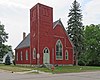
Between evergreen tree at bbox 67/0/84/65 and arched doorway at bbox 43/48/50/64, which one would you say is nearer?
arched doorway at bbox 43/48/50/64

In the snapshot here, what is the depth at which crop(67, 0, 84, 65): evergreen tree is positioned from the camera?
50.3m

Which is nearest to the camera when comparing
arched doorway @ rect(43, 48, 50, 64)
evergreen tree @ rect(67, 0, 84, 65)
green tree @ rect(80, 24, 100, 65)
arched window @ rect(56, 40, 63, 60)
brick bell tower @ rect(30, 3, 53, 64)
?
brick bell tower @ rect(30, 3, 53, 64)

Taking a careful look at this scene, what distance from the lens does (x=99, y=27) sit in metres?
73.1

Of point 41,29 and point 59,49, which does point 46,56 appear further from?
point 41,29

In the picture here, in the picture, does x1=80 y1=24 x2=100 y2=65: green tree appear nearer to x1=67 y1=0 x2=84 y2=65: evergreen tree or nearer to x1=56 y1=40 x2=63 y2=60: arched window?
x1=67 y1=0 x2=84 y2=65: evergreen tree

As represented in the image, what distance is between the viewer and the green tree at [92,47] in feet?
219

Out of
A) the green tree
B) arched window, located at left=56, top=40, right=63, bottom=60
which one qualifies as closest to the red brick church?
arched window, located at left=56, top=40, right=63, bottom=60

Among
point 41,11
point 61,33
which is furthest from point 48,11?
point 61,33

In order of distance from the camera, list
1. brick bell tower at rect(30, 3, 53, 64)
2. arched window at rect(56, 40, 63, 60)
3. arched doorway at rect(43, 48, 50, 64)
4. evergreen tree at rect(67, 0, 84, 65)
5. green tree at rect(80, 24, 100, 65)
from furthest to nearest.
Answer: green tree at rect(80, 24, 100, 65)
evergreen tree at rect(67, 0, 84, 65)
arched window at rect(56, 40, 63, 60)
arched doorway at rect(43, 48, 50, 64)
brick bell tower at rect(30, 3, 53, 64)

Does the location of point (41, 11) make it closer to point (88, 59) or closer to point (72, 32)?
point (72, 32)

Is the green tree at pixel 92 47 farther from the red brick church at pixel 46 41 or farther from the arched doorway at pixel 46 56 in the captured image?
the arched doorway at pixel 46 56

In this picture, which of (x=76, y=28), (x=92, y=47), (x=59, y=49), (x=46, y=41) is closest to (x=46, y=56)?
(x=46, y=41)

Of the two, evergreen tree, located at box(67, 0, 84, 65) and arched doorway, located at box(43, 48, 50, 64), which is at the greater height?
evergreen tree, located at box(67, 0, 84, 65)

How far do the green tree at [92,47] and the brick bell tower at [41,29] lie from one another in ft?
80.6
